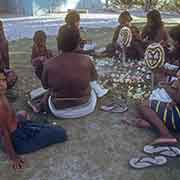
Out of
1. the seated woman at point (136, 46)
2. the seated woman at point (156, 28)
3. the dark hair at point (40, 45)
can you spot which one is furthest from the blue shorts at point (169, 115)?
the seated woman at point (136, 46)

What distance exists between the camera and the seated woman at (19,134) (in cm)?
296

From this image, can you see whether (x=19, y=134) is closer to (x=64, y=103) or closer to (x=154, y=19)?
(x=64, y=103)

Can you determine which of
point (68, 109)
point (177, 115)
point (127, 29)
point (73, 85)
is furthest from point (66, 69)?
point (127, 29)

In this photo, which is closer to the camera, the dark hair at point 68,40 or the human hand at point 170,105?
the human hand at point 170,105

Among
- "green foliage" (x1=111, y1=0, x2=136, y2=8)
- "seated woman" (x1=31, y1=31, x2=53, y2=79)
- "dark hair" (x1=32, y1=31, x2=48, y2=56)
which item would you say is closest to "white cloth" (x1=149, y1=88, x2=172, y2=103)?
"seated woman" (x1=31, y1=31, x2=53, y2=79)

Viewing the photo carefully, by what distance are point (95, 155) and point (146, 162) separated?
455 mm

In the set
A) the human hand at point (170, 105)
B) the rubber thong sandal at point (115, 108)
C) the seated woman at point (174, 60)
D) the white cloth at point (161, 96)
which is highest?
the seated woman at point (174, 60)

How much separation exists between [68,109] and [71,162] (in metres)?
0.88

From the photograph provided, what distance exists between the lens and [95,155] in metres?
3.16

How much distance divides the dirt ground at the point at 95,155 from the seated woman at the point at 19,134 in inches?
2.7

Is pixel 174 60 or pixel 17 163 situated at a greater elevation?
pixel 174 60

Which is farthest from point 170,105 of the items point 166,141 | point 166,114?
point 166,141

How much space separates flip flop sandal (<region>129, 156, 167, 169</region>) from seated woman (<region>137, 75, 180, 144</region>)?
0.23 metres

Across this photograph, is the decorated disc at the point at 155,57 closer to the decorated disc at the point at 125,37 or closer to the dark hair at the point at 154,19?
the decorated disc at the point at 125,37
